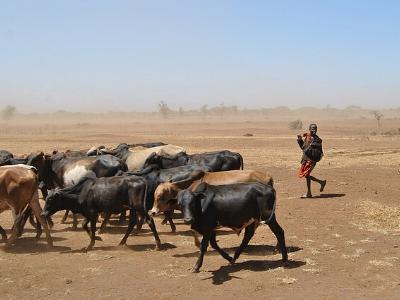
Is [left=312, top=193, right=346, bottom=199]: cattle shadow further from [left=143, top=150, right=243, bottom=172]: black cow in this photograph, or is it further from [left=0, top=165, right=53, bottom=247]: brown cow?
[left=0, top=165, right=53, bottom=247]: brown cow

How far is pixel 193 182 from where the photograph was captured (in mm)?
10148

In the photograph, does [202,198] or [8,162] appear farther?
[8,162]

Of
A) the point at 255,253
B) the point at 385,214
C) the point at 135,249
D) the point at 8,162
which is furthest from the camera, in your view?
the point at 8,162

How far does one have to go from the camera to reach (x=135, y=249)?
33.7ft

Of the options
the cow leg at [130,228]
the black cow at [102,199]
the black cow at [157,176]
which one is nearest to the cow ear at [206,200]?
the black cow at [102,199]

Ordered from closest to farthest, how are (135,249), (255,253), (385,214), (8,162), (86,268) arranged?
1. (86,268)
2. (255,253)
3. (135,249)
4. (385,214)
5. (8,162)

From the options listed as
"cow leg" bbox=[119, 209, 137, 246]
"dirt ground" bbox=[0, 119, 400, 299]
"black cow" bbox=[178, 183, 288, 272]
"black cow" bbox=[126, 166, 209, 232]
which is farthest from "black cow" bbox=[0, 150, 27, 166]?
"black cow" bbox=[178, 183, 288, 272]

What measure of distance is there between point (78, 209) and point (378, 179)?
1206 cm

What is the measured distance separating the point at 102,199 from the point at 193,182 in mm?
1866

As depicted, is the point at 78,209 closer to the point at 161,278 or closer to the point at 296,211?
the point at 161,278

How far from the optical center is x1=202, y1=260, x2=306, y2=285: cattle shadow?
8273mm

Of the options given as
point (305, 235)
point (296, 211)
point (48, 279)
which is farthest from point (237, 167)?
point (48, 279)

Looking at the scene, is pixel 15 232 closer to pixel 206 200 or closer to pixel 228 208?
pixel 206 200

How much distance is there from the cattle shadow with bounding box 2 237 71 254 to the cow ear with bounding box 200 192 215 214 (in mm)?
3470
